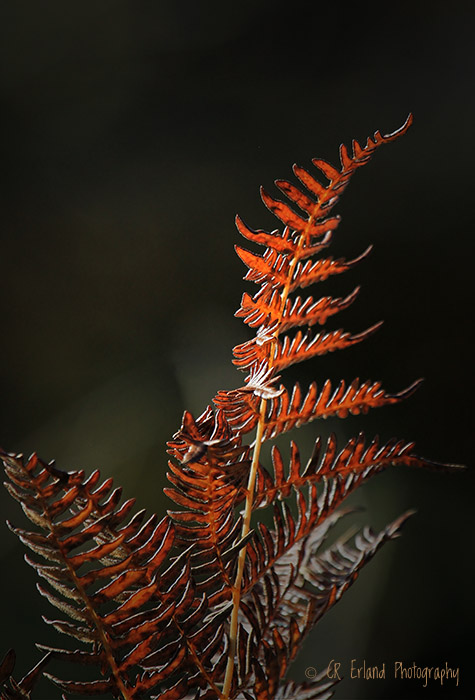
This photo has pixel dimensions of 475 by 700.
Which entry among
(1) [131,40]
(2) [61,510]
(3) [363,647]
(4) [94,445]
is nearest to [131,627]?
(2) [61,510]

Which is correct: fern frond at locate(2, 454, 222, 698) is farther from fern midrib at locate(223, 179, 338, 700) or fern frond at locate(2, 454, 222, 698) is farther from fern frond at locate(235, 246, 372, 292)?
fern frond at locate(235, 246, 372, 292)

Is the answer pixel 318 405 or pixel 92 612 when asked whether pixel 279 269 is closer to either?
pixel 318 405

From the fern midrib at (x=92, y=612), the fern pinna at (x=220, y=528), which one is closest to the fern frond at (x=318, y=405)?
the fern pinna at (x=220, y=528)

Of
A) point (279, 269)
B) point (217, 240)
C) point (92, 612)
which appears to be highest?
point (217, 240)

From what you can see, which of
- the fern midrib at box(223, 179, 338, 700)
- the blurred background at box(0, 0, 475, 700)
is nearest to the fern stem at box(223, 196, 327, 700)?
the fern midrib at box(223, 179, 338, 700)

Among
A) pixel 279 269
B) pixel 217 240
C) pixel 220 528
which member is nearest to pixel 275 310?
pixel 279 269

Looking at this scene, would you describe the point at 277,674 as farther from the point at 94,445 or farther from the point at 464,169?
the point at 464,169
